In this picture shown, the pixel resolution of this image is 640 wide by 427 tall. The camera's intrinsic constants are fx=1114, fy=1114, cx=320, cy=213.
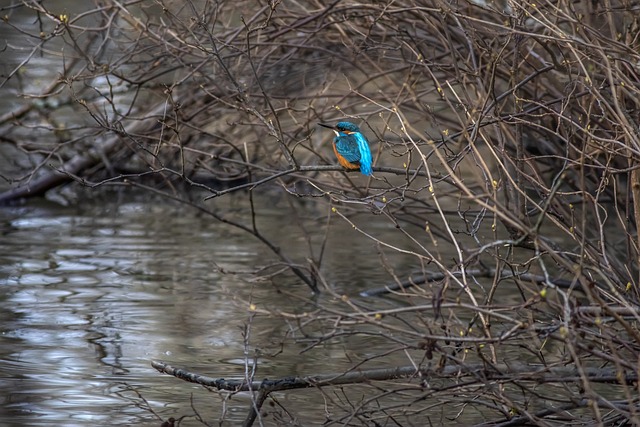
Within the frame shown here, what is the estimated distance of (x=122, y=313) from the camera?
773 cm

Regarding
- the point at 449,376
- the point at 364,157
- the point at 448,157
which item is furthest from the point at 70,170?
the point at 449,376

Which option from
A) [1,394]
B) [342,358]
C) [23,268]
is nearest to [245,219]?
[23,268]

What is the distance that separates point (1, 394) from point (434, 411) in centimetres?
220

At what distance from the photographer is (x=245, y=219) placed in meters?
12.5

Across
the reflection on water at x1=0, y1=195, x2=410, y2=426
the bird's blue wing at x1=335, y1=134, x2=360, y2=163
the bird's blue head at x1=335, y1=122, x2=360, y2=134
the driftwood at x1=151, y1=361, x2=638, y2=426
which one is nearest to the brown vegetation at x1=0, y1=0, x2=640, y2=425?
the driftwood at x1=151, y1=361, x2=638, y2=426

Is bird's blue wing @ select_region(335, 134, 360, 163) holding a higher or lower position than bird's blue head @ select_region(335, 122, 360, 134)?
lower

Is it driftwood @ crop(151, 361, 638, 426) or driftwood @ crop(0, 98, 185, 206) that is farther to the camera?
driftwood @ crop(0, 98, 185, 206)

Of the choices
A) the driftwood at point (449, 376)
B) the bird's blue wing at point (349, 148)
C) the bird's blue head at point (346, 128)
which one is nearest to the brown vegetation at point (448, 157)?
the driftwood at point (449, 376)

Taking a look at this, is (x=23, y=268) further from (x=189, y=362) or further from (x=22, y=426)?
(x=22, y=426)

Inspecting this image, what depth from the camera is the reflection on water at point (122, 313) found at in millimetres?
5648

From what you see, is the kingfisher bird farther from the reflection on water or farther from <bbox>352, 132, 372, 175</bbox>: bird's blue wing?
the reflection on water

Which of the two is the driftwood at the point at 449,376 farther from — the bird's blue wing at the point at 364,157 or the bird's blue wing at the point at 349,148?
the bird's blue wing at the point at 349,148

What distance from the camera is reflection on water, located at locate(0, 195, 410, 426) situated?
565 cm

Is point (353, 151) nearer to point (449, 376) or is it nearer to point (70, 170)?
point (449, 376)
